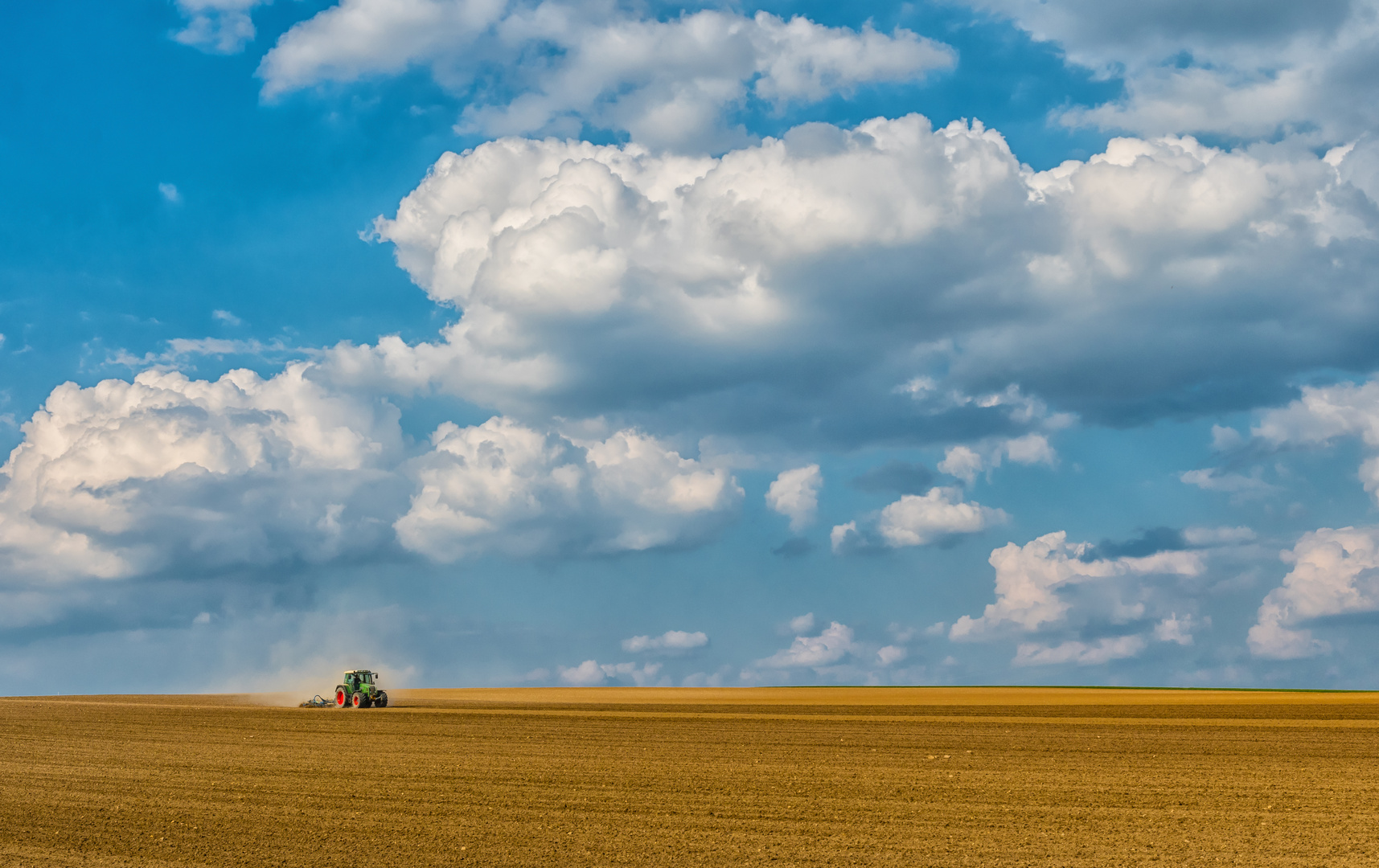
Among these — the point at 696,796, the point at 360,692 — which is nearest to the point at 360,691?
the point at 360,692

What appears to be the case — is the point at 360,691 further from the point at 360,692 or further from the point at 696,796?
the point at 696,796

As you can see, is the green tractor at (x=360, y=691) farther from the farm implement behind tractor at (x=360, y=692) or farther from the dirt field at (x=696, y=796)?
the dirt field at (x=696, y=796)

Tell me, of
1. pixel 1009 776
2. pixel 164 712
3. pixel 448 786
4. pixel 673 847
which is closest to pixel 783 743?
pixel 1009 776

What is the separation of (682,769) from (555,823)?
1014cm

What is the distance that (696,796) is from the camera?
26625 millimetres

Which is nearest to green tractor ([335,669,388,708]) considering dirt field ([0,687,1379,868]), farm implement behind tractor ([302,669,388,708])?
farm implement behind tractor ([302,669,388,708])

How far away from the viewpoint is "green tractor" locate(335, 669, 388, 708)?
231ft

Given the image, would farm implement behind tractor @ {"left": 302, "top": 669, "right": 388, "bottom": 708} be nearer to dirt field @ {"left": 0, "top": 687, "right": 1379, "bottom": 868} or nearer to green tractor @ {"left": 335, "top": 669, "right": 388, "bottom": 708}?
green tractor @ {"left": 335, "top": 669, "right": 388, "bottom": 708}

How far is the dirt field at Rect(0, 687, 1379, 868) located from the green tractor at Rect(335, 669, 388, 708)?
17846 millimetres

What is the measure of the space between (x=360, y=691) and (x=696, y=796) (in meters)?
48.9

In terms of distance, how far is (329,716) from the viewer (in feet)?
204

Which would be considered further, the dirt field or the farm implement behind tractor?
the farm implement behind tractor

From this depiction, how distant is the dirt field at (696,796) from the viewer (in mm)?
19938

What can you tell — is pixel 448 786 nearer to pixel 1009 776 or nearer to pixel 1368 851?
pixel 1009 776
